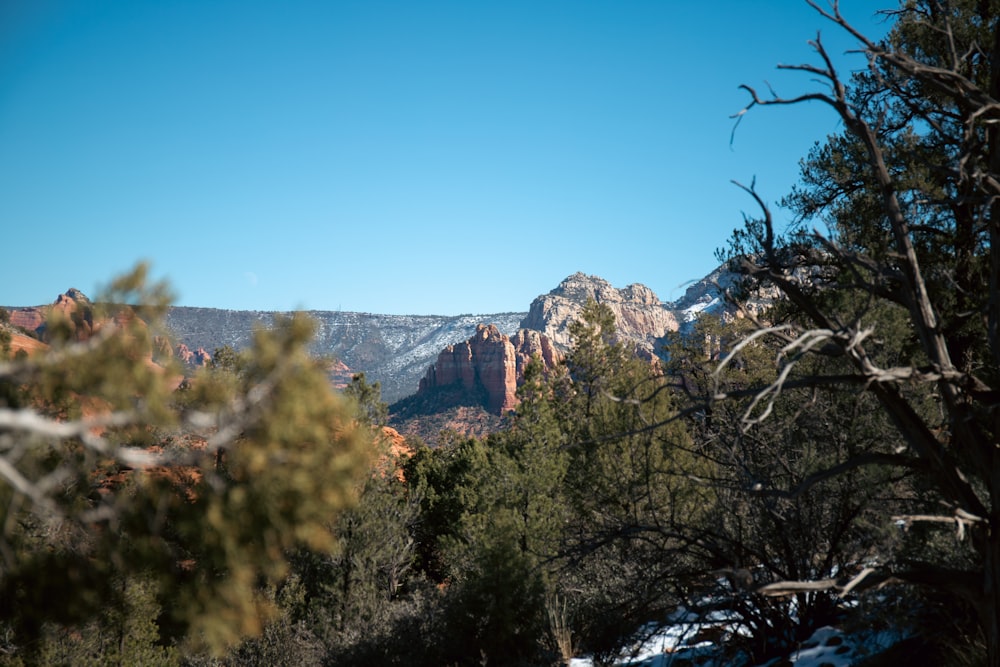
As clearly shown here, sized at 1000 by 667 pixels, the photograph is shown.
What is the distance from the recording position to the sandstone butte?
403 feet

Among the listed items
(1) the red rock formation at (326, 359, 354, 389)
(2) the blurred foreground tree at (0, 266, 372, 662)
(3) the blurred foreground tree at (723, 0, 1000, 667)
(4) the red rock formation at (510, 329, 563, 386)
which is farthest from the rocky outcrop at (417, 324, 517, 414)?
(2) the blurred foreground tree at (0, 266, 372, 662)

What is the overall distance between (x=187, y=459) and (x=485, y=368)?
407 ft

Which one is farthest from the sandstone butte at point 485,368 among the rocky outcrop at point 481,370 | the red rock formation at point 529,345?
the red rock formation at point 529,345

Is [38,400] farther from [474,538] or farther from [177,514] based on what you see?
[474,538]

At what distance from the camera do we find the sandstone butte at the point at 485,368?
12275 centimetres

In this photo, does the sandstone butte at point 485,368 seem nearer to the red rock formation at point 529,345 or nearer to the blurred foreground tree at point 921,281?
the red rock formation at point 529,345

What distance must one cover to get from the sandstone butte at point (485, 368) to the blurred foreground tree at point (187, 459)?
113m

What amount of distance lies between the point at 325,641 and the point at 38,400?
15.3 meters

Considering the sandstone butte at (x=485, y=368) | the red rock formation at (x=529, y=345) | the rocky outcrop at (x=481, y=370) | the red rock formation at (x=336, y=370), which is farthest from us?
the red rock formation at (x=529, y=345)

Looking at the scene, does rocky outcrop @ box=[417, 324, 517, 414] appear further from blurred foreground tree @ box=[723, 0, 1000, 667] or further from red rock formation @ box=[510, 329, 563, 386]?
blurred foreground tree @ box=[723, 0, 1000, 667]

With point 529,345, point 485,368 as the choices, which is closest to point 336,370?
point 485,368

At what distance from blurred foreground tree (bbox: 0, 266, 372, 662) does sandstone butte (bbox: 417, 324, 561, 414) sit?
11302cm

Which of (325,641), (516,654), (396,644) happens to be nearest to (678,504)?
(516,654)

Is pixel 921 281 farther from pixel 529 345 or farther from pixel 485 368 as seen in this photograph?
pixel 529 345
